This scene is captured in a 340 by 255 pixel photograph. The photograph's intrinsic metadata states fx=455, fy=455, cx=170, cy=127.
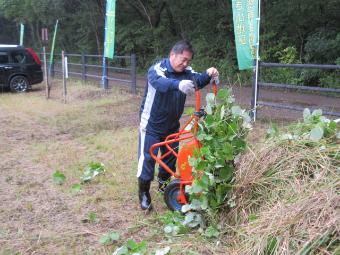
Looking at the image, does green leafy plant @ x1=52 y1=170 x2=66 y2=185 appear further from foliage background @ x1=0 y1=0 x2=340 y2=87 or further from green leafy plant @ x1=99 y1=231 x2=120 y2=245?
foliage background @ x1=0 y1=0 x2=340 y2=87

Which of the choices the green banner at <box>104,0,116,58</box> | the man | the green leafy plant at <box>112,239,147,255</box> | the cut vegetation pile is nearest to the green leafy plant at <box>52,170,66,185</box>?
the man

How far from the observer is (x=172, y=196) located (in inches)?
168

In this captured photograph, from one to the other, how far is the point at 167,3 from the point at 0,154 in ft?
51.5

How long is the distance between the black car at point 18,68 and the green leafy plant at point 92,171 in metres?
9.91

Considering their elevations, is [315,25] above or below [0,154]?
above

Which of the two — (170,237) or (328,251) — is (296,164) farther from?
(170,237)

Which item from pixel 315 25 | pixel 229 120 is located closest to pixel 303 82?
pixel 315 25

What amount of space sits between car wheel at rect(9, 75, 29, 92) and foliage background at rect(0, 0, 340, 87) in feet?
21.3

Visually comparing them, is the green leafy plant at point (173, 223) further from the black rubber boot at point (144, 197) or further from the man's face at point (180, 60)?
the man's face at point (180, 60)

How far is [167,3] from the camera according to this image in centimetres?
2120

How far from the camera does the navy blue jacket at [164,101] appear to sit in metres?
4.07

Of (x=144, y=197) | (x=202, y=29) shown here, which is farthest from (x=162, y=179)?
(x=202, y=29)

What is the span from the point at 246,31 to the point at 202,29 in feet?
35.7

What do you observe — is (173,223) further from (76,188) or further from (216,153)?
(76,188)
